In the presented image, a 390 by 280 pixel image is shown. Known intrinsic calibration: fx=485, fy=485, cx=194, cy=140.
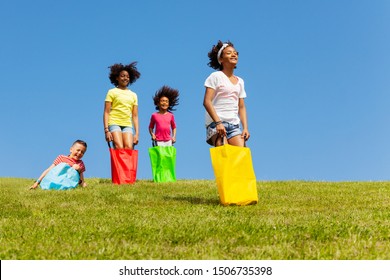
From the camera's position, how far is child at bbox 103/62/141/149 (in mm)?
12266

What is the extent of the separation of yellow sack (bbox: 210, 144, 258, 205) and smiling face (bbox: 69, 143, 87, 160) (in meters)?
5.07

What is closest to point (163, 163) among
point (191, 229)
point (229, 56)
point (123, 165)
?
point (123, 165)

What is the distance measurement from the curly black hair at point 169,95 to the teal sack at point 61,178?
14.0ft

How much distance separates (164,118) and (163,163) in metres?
1.38

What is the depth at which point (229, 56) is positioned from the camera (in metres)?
7.97

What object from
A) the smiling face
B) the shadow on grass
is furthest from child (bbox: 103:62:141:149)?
the shadow on grass

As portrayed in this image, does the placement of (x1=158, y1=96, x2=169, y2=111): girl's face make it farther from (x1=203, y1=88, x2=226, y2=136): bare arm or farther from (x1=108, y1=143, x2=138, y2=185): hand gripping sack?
(x1=203, y1=88, x2=226, y2=136): bare arm

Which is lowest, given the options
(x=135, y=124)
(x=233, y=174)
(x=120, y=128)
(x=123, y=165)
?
(x=233, y=174)

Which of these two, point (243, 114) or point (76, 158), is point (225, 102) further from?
point (76, 158)

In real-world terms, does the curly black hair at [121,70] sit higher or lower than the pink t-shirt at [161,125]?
higher

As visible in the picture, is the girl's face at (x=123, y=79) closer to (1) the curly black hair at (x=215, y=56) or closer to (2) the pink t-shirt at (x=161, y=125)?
(2) the pink t-shirt at (x=161, y=125)

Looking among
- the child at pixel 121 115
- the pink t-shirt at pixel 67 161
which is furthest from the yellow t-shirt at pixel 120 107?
the pink t-shirt at pixel 67 161

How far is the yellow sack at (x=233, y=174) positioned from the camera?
24.1ft
